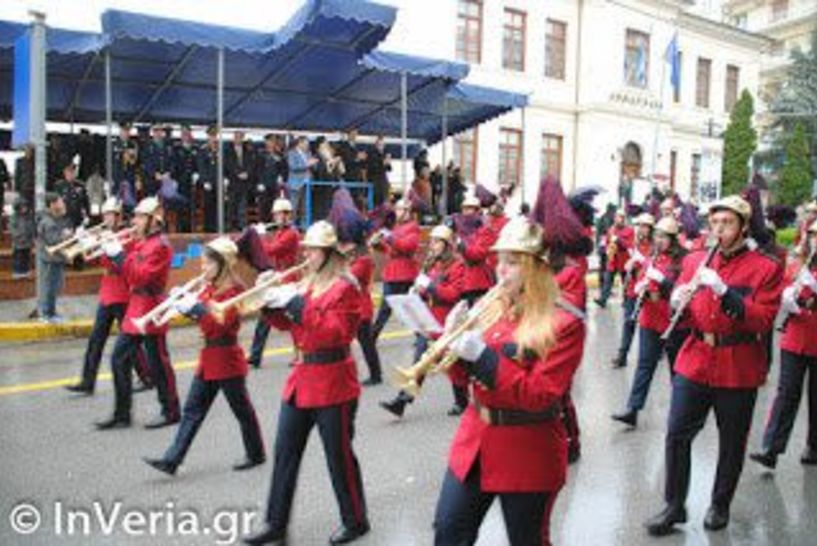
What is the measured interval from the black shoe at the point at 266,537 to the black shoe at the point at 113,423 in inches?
116

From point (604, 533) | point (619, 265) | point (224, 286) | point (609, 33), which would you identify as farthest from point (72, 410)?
point (609, 33)

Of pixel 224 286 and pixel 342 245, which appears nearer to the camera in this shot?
pixel 342 245

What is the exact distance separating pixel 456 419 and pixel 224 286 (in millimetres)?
2788

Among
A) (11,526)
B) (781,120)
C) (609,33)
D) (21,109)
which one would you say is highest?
(609,33)

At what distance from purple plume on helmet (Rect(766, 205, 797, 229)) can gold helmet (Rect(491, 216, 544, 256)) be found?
197 inches

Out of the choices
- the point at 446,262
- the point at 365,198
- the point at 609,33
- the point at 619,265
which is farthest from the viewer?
the point at 609,33

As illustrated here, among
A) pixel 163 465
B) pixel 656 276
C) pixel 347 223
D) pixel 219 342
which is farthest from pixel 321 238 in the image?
pixel 656 276

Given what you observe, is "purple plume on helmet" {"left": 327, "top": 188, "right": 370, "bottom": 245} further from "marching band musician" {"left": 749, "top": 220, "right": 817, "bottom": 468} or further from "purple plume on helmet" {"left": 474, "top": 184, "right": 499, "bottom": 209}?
"purple plume on helmet" {"left": 474, "top": 184, "right": 499, "bottom": 209}

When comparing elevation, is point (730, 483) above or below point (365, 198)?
below

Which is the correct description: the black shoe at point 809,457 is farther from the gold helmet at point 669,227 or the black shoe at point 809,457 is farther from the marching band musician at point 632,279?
the marching band musician at point 632,279

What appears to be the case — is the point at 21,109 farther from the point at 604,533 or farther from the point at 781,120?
the point at 781,120

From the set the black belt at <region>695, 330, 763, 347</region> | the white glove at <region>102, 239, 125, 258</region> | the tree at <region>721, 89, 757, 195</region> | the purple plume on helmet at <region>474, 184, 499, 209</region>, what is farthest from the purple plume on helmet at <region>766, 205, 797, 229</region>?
the tree at <region>721, 89, 757, 195</region>

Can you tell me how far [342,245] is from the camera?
538cm

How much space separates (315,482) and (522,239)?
332cm
